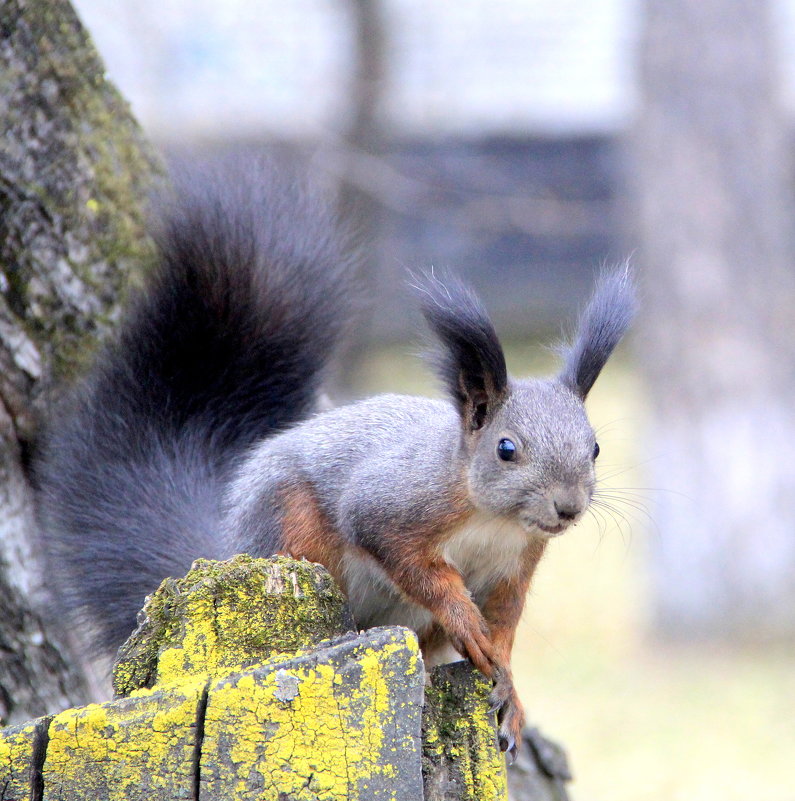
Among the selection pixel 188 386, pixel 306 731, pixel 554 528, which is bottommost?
pixel 306 731

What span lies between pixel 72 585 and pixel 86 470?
180mm

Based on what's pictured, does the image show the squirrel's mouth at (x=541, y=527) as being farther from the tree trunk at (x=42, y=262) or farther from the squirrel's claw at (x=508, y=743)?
the tree trunk at (x=42, y=262)

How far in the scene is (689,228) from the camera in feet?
16.9

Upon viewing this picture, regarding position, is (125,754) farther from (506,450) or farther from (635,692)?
(635,692)

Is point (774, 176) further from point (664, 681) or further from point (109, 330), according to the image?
point (109, 330)

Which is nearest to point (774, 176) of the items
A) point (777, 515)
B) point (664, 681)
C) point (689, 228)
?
point (689, 228)

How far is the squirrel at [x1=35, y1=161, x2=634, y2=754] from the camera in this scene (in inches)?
62.6

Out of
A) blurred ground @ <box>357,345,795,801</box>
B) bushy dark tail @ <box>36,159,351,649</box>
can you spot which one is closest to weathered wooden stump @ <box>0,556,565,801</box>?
bushy dark tail @ <box>36,159,351,649</box>

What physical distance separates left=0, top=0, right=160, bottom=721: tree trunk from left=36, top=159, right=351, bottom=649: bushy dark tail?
0.06m

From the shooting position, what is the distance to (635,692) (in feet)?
14.8

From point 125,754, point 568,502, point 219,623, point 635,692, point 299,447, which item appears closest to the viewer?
point 125,754

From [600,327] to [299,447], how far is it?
0.51m

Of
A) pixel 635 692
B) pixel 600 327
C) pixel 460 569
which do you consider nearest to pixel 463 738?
pixel 460 569

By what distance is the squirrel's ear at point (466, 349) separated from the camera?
1.52m
